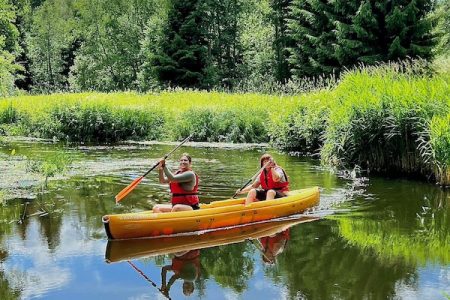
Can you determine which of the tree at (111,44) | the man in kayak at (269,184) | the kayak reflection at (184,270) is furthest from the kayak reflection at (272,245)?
the tree at (111,44)

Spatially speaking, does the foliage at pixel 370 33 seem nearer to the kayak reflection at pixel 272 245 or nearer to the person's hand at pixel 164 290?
the kayak reflection at pixel 272 245

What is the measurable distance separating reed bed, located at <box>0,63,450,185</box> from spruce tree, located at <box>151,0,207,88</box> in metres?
8.51

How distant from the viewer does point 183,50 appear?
30672mm

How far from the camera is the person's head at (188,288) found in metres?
5.57

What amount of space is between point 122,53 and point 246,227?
33938 mm

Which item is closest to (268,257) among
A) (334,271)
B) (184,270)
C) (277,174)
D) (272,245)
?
(272,245)

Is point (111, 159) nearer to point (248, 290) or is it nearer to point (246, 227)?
point (246, 227)

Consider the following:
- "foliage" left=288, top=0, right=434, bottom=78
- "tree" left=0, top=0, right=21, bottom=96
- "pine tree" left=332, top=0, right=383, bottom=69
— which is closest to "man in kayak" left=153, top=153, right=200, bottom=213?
"tree" left=0, top=0, right=21, bottom=96

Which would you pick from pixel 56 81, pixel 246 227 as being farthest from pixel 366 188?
pixel 56 81

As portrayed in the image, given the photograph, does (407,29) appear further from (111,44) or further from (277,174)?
(111,44)

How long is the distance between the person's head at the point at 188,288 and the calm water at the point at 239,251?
0.01 meters

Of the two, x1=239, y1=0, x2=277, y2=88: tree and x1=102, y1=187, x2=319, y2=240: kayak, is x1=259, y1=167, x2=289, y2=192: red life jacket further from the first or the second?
x1=239, y1=0, x2=277, y2=88: tree

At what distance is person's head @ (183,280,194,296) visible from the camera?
557cm

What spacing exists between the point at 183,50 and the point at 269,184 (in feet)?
74.4
